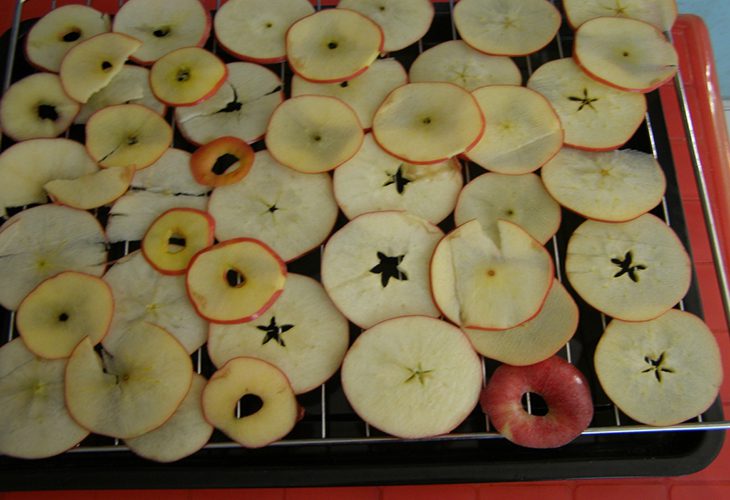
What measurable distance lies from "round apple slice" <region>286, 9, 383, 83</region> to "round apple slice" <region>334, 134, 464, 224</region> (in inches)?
5.8

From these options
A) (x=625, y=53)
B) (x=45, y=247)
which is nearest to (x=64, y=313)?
(x=45, y=247)

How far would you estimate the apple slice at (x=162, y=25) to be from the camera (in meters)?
1.04

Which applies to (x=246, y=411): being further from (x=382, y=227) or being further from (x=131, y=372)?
(x=382, y=227)

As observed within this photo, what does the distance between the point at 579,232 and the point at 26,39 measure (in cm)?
94

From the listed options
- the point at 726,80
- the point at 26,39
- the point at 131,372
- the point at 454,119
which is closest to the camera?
the point at 131,372

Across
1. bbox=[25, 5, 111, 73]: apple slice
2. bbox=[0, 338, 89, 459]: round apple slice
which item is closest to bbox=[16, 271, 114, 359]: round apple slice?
bbox=[0, 338, 89, 459]: round apple slice

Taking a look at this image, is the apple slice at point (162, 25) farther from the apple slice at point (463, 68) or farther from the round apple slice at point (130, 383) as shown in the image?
the round apple slice at point (130, 383)

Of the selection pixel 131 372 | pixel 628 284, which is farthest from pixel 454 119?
pixel 131 372

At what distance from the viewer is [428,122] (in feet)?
3.09

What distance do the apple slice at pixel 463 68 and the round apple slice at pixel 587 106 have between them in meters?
0.05

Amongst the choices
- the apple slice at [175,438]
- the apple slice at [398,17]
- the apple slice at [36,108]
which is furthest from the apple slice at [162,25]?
the apple slice at [175,438]

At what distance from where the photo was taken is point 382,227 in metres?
0.88

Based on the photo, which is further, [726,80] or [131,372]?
[726,80]

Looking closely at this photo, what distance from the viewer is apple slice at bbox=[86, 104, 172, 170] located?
952 millimetres
